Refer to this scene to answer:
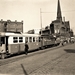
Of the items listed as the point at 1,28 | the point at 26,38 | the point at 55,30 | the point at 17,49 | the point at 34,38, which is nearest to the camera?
the point at 17,49

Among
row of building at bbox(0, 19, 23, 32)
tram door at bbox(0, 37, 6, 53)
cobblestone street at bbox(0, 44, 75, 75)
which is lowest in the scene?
cobblestone street at bbox(0, 44, 75, 75)

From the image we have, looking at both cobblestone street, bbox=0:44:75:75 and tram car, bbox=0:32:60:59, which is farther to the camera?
tram car, bbox=0:32:60:59

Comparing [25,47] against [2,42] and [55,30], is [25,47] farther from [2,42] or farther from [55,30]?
[55,30]

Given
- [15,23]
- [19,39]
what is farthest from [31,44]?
[15,23]

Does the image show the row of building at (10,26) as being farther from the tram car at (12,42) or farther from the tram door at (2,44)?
the tram door at (2,44)

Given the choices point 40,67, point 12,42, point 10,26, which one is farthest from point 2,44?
point 10,26

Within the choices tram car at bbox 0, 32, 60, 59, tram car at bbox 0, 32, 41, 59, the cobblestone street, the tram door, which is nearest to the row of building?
tram car at bbox 0, 32, 60, 59

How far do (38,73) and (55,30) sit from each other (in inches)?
3238

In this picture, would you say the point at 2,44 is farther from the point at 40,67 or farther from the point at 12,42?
the point at 40,67

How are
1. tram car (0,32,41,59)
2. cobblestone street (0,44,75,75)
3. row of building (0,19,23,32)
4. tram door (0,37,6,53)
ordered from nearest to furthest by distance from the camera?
cobblestone street (0,44,75,75) → tram door (0,37,6,53) → tram car (0,32,41,59) → row of building (0,19,23,32)

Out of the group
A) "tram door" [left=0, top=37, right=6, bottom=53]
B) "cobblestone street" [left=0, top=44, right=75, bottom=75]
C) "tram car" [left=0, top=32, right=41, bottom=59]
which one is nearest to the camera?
"cobblestone street" [left=0, top=44, right=75, bottom=75]

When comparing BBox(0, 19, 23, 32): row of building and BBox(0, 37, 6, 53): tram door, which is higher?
BBox(0, 19, 23, 32): row of building

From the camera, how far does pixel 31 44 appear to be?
20.7 meters

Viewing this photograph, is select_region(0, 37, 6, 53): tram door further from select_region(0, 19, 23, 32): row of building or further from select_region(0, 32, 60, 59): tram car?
select_region(0, 19, 23, 32): row of building
